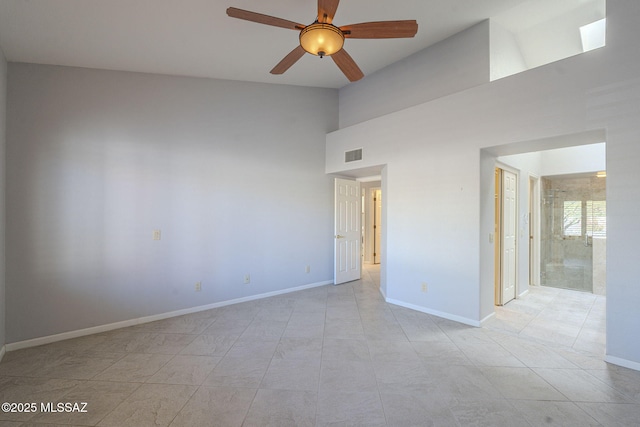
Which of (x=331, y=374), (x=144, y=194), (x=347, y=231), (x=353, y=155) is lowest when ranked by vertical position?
(x=331, y=374)

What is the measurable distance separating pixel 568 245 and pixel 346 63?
529 cm

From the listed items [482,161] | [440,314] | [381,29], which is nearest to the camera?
[381,29]

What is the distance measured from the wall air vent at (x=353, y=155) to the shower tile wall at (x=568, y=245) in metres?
3.61

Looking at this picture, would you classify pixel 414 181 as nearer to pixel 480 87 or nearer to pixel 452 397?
pixel 480 87

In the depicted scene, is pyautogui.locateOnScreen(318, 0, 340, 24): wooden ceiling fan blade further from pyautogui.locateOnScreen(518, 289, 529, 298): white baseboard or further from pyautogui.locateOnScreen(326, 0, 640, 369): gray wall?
pyautogui.locateOnScreen(518, 289, 529, 298): white baseboard

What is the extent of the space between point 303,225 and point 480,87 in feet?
10.5

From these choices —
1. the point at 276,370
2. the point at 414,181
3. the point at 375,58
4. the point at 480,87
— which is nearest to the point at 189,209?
the point at 276,370

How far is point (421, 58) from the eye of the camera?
3996 millimetres

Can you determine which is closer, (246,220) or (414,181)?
(414,181)

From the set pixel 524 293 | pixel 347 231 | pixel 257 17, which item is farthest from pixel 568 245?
pixel 257 17

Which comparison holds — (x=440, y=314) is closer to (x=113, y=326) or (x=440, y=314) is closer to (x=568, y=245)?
(x=568, y=245)

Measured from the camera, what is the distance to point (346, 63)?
2412 mm

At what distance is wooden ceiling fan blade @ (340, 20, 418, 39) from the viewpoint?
1944 mm

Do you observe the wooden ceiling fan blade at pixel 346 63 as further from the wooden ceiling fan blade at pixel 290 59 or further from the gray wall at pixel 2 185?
the gray wall at pixel 2 185
